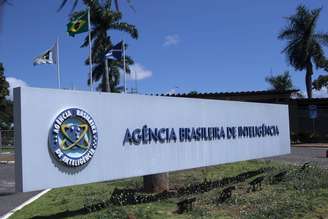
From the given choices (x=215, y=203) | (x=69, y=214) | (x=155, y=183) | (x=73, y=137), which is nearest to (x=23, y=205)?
(x=69, y=214)

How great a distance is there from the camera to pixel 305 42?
169 ft

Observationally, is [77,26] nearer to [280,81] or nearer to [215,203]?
[215,203]

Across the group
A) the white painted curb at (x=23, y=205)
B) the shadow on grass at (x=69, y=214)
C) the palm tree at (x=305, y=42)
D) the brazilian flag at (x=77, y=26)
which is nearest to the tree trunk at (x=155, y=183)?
the shadow on grass at (x=69, y=214)

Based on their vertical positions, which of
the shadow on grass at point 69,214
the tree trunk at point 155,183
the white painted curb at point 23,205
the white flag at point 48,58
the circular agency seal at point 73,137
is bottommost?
the white painted curb at point 23,205

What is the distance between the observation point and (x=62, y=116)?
9.92 m

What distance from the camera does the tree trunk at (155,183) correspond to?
1321 cm

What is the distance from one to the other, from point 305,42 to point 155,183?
4119 cm

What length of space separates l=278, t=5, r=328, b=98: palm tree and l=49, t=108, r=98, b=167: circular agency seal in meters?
43.2

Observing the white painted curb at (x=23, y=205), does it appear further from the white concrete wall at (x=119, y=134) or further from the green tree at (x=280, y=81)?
the green tree at (x=280, y=81)

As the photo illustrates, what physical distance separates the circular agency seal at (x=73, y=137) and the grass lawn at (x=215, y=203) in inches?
44.2

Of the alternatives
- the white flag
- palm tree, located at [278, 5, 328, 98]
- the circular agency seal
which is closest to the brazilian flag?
the white flag

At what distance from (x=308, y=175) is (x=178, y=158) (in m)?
3.83

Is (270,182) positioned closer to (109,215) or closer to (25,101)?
(109,215)

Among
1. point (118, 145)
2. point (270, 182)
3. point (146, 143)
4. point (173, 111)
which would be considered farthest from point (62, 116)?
point (270, 182)
